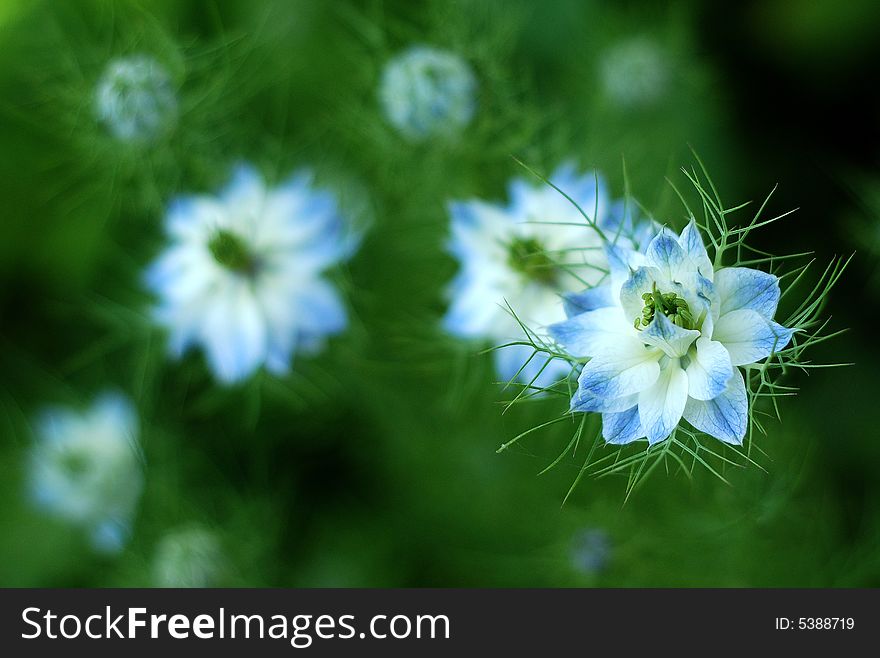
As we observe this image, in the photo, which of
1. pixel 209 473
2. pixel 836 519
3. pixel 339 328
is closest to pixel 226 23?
pixel 339 328

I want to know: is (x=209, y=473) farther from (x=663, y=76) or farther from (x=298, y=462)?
(x=663, y=76)

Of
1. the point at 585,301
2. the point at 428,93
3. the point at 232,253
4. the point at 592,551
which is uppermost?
the point at 428,93

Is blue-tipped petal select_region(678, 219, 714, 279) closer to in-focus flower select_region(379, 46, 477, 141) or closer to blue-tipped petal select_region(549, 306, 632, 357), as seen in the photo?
blue-tipped petal select_region(549, 306, 632, 357)

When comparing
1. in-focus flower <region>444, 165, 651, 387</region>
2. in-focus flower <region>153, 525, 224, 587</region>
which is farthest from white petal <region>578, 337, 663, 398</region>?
in-focus flower <region>153, 525, 224, 587</region>

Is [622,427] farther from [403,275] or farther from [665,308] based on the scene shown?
[403,275]

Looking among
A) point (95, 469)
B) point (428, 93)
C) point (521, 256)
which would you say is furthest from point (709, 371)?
point (95, 469)

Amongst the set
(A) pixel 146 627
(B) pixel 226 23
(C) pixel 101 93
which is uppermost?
(B) pixel 226 23
